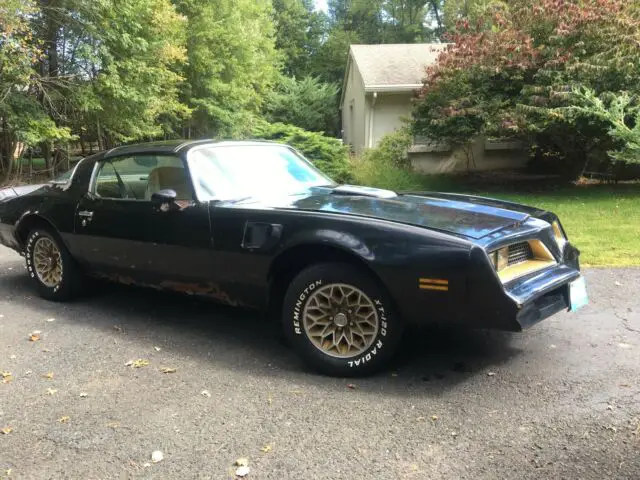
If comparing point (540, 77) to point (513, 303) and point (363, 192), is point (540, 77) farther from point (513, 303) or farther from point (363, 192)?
point (513, 303)

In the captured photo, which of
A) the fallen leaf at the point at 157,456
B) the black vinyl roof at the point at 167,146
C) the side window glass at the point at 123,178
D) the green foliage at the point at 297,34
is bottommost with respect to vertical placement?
the fallen leaf at the point at 157,456

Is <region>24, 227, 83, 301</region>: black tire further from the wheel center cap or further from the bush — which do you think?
the bush

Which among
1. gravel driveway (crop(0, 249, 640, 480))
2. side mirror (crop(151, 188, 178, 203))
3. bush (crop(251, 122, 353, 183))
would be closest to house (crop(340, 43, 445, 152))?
bush (crop(251, 122, 353, 183))

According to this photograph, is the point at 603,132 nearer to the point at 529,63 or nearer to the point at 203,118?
the point at 529,63

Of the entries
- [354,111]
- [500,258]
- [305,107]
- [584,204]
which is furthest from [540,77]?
[305,107]

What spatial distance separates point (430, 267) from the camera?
3.19 metres

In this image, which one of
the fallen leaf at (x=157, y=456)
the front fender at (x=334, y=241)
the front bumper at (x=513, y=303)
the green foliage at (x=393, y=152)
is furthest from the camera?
the green foliage at (x=393, y=152)

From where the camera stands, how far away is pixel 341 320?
3527 millimetres

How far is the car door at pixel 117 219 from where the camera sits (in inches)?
178

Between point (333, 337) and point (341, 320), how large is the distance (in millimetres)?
138

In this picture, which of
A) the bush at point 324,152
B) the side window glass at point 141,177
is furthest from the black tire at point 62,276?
the bush at point 324,152

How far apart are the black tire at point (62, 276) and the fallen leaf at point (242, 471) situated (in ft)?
10.9

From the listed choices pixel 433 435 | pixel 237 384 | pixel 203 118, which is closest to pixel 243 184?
pixel 237 384

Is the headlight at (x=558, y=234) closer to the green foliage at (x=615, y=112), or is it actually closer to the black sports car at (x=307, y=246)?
the black sports car at (x=307, y=246)
